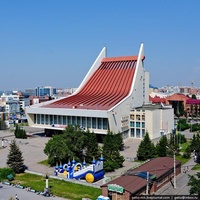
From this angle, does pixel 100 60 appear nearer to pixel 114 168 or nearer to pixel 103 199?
pixel 114 168

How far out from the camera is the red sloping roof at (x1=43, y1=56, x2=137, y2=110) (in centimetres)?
4525

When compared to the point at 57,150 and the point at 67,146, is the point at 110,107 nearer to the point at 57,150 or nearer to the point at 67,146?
the point at 67,146

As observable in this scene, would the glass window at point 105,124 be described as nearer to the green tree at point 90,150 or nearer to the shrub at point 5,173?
the green tree at point 90,150

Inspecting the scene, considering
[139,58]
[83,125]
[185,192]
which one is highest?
[139,58]

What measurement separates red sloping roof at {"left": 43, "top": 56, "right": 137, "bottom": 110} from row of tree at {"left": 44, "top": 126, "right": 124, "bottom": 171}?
39.4 ft

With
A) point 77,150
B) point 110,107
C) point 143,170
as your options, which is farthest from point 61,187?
point 110,107

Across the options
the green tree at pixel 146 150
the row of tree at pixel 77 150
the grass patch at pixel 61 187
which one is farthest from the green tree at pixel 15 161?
the green tree at pixel 146 150

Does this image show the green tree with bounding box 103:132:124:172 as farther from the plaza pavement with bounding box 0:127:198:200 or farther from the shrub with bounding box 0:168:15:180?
the shrub with bounding box 0:168:15:180

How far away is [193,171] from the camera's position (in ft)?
93.3

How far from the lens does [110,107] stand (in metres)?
42.3

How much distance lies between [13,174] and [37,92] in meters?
153

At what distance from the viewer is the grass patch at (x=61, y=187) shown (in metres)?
21.8

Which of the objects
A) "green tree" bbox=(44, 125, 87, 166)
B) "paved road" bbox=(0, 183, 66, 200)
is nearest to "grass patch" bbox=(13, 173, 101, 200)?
"paved road" bbox=(0, 183, 66, 200)

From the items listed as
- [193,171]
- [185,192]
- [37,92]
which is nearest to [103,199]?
[185,192]
